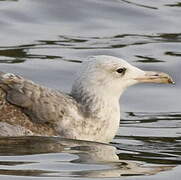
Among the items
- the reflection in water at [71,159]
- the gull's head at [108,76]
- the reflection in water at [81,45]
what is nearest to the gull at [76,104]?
the gull's head at [108,76]

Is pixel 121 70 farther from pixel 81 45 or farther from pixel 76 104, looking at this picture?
A: pixel 81 45

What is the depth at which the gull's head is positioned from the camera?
1239 cm

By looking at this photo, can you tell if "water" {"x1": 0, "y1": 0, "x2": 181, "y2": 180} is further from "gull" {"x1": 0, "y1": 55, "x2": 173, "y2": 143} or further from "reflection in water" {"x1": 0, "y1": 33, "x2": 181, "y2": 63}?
"gull" {"x1": 0, "y1": 55, "x2": 173, "y2": 143}

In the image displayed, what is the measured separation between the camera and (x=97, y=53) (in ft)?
54.7

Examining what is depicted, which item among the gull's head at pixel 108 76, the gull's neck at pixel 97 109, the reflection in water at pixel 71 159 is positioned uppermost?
the gull's head at pixel 108 76

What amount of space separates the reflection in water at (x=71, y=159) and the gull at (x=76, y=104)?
0.15m

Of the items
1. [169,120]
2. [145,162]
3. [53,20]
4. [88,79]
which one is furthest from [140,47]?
[145,162]

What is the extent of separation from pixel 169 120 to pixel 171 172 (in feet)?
9.63

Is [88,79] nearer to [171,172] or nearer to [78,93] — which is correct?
[78,93]

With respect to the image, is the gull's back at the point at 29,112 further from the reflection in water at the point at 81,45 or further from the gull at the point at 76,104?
the reflection in water at the point at 81,45

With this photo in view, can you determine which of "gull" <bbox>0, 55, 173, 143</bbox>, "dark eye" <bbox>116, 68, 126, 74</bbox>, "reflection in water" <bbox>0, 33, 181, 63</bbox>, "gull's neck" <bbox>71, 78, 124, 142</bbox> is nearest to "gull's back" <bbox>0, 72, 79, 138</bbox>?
"gull" <bbox>0, 55, 173, 143</bbox>

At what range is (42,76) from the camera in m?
15.4

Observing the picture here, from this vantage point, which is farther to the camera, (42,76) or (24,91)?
(42,76)

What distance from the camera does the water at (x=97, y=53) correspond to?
10758 mm
